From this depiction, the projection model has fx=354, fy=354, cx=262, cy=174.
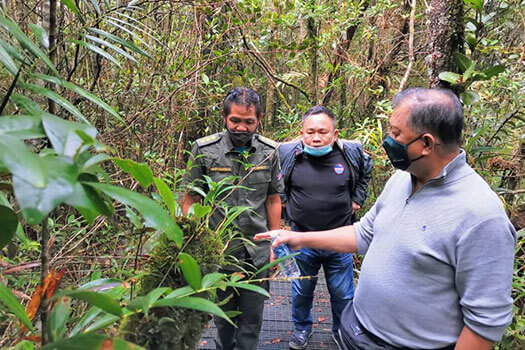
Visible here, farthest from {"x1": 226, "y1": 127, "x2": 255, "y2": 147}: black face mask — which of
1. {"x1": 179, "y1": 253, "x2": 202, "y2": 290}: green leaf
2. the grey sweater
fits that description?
{"x1": 179, "y1": 253, "x2": 202, "y2": 290}: green leaf

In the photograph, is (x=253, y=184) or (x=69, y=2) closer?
(x=69, y=2)

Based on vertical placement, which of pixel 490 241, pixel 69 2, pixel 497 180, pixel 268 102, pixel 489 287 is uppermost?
pixel 69 2

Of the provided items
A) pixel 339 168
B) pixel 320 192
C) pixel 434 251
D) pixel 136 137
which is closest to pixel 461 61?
pixel 434 251

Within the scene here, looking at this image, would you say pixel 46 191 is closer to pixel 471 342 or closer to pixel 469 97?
pixel 471 342

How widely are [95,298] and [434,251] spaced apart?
0.98 meters

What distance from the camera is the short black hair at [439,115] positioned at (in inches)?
44.6

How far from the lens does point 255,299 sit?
75.3 inches

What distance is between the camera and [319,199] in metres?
2.40

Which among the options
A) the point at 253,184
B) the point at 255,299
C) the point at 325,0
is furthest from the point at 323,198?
the point at 325,0

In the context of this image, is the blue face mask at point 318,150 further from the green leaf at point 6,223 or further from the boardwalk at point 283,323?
the green leaf at point 6,223

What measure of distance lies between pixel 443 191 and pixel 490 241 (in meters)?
0.21

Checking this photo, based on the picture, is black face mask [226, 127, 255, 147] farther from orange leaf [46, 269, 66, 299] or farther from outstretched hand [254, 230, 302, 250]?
orange leaf [46, 269, 66, 299]

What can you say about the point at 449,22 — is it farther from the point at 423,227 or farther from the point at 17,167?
the point at 17,167

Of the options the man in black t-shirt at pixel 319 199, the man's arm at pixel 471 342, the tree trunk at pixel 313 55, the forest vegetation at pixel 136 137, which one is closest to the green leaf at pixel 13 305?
the forest vegetation at pixel 136 137
